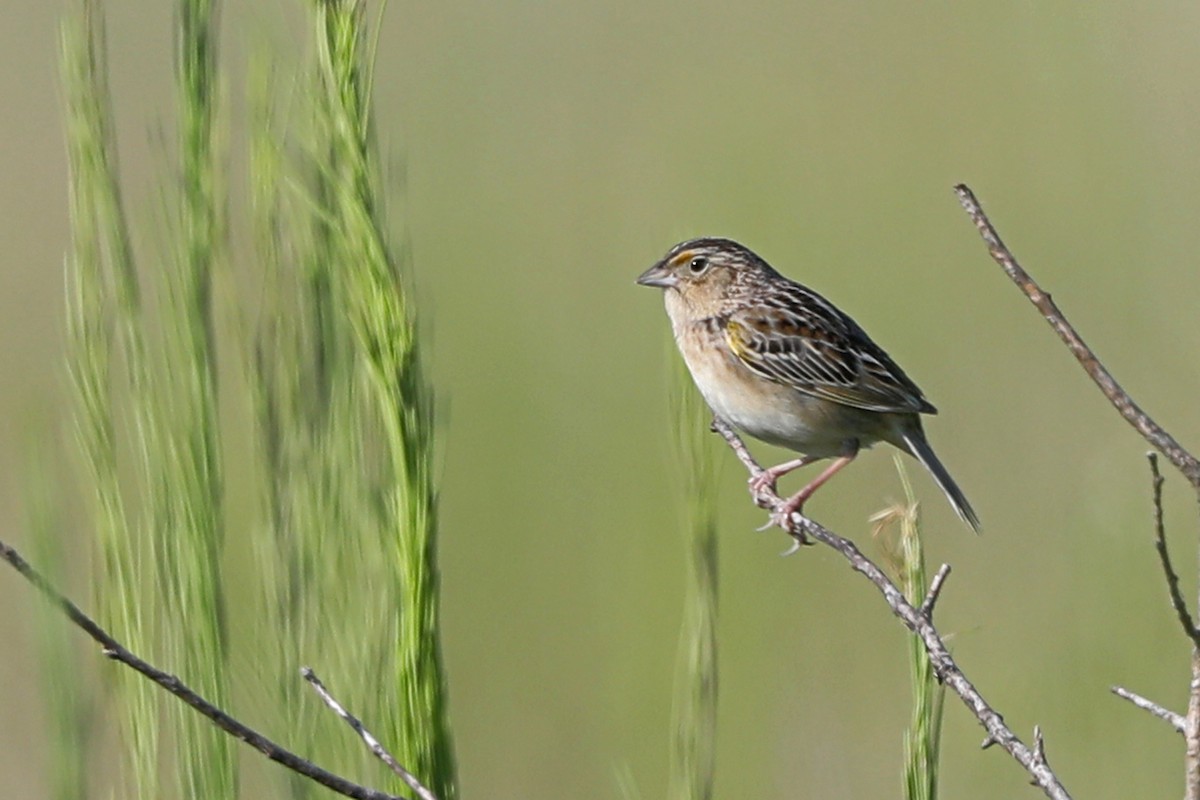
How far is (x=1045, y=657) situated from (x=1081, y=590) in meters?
0.75

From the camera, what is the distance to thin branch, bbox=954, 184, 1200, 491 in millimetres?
1239

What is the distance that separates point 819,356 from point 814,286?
7.63 feet

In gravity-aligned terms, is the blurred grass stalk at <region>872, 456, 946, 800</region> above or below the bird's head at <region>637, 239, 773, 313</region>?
below

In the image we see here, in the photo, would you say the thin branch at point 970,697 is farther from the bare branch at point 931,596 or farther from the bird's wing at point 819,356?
the bird's wing at point 819,356

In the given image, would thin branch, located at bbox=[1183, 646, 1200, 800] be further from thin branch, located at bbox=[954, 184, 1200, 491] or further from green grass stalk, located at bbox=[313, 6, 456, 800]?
green grass stalk, located at bbox=[313, 6, 456, 800]

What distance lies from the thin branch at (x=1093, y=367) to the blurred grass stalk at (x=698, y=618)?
0.42 m

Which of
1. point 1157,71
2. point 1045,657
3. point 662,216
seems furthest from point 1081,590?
point 1157,71

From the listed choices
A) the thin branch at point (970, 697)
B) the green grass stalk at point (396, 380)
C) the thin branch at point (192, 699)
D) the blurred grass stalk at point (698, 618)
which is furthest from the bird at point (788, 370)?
the thin branch at point (192, 699)

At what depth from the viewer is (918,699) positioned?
1.57 meters

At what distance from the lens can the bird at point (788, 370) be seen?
4.26 m

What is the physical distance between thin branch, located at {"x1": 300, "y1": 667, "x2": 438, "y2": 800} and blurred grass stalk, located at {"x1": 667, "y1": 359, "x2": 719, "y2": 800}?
0.44m

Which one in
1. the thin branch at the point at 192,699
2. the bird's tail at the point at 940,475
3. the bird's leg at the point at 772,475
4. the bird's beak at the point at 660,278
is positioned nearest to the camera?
the thin branch at the point at 192,699

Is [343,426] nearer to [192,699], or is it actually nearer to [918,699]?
[192,699]

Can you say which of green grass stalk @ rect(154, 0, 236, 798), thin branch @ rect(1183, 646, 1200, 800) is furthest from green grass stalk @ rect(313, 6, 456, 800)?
thin branch @ rect(1183, 646, 1200, 800)
